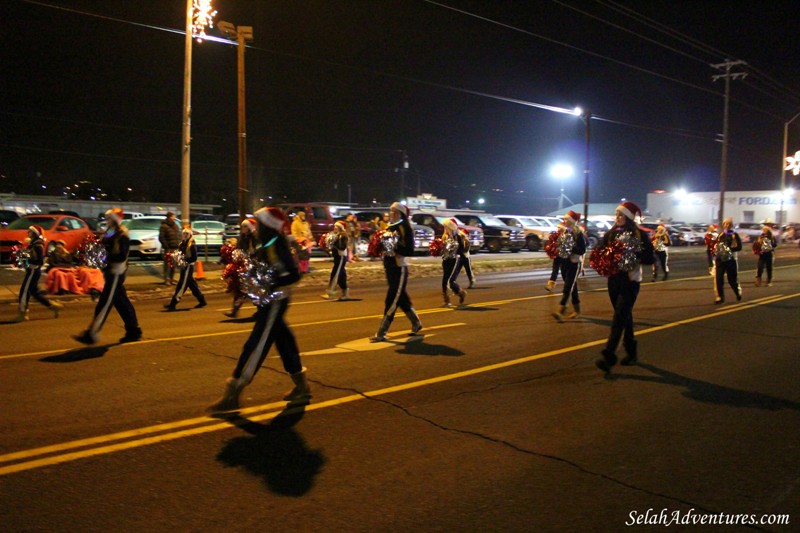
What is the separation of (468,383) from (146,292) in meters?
11.1

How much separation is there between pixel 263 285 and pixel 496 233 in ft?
88.2

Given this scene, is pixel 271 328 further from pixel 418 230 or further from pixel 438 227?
pixel 438 227

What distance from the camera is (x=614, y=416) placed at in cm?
539

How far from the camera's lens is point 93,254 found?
8891 millimetres

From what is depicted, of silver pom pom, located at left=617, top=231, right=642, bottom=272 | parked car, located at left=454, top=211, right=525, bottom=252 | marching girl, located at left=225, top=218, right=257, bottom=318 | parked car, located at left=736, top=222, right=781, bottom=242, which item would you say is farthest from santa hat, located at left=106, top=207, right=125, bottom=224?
parked car, located at left=736, top=222, right=781, bottom=242

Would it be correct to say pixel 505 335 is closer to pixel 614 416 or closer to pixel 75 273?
pixel 614 416

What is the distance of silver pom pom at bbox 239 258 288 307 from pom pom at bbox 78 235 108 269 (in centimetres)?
405

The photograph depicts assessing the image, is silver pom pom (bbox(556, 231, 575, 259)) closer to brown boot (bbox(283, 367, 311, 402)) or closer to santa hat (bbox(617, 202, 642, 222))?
santa hat (bbox(617, 202, 642, 222))

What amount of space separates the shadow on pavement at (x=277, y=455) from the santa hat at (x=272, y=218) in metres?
1.70

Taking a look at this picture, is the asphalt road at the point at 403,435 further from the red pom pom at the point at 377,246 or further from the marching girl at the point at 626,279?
the red pom pom at the point at 377,246

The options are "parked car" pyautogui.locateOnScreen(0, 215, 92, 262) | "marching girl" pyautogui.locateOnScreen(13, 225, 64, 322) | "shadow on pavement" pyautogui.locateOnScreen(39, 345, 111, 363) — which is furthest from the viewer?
"parked car" pyautogui.locateOnScreen(0, 215, 92, 262)

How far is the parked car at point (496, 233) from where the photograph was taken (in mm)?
31438

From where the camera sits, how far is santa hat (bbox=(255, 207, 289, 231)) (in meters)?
5.49

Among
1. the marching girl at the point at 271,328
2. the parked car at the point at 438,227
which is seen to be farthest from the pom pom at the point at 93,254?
the parked car at the point at 438,227
